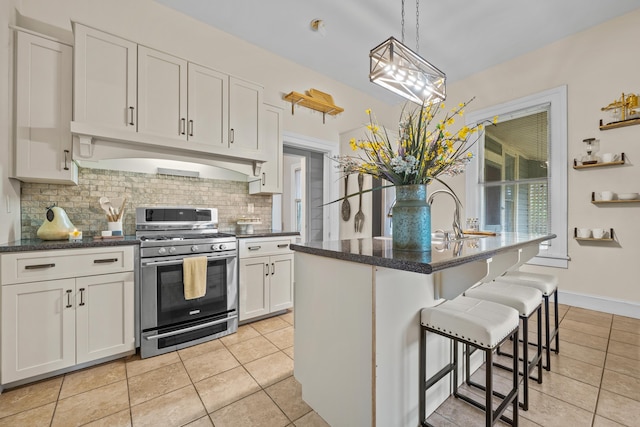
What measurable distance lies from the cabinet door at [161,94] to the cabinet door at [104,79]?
6cm

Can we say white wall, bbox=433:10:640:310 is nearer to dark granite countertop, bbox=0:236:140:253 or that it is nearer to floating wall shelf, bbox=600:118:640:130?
floating wall shelf, bbox=600:118:640:130

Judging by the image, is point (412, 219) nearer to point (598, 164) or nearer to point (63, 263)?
point (63, 263)

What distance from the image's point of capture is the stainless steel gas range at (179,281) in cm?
227

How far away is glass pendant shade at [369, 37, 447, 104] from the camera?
2.05m

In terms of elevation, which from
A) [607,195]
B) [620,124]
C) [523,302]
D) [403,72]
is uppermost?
[403,72]

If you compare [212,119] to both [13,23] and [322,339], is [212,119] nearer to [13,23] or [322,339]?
[13,23]

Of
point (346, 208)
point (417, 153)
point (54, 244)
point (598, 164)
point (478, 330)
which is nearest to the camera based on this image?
point (478, 330)

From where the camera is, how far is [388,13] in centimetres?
301

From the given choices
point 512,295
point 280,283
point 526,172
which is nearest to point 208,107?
point 280,283

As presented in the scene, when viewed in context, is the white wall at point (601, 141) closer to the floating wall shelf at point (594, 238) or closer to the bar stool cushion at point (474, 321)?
the floating wall shelf at point (594, 238)

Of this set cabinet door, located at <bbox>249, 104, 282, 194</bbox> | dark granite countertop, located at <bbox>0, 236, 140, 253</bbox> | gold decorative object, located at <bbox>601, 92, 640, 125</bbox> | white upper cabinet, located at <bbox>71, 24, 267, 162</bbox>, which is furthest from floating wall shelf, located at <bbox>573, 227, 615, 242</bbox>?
dark granite countertop, located at <bbox>0, 236, 140, 253</bbox>

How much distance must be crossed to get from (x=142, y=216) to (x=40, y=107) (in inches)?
42.3

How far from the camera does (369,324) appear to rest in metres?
1.27

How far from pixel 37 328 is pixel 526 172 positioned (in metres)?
5.32
